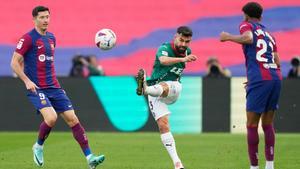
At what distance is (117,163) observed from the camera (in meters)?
13.9

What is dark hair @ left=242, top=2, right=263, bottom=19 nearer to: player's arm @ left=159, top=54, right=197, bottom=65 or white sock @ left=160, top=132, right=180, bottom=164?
player's arm @ left=159, top=54, right=197, bottom=65

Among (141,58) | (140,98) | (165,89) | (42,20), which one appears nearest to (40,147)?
(42,20)

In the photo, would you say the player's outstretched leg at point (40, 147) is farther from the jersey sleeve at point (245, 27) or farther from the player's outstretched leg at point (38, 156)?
the jersey sleeve at point (245, 27)

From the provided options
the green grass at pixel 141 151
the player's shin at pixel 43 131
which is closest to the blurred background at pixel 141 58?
the green grass at pixel 141 151

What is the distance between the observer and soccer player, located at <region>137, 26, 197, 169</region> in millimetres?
12359

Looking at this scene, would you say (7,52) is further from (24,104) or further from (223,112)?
(223,112)

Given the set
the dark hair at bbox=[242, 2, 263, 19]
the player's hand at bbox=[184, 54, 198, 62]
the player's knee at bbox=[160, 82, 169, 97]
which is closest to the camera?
the dark hair at bbox=[242, 2, 263, 19]

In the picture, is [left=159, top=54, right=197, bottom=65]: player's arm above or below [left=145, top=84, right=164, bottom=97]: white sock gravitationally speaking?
above

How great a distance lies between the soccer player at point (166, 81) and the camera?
12.4 m

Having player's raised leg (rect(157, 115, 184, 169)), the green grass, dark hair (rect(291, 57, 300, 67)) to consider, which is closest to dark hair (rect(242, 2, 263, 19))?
player's raised leg (rect(157, 115, 184, 169))

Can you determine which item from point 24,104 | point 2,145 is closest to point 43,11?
point 2,145

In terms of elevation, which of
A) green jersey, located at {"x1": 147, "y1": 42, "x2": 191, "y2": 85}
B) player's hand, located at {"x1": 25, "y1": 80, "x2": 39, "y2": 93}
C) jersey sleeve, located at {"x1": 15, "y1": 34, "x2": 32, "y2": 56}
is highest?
jersey sleeve, located at {"x1": 15, "y1": 34, "x2": 32, "y2": 56}

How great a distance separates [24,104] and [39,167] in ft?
29.7

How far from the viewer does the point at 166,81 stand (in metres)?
12.8
